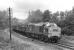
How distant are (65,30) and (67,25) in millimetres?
3407

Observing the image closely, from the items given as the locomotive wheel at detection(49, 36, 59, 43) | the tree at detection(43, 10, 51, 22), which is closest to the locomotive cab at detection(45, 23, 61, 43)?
the locomotive wheel at detection(49, 36, 59, 43)

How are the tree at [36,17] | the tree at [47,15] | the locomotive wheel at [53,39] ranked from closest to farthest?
1. the locomotive wheel at [53,39]
2. the tree at [47,15]
3. the tree at [36,17]

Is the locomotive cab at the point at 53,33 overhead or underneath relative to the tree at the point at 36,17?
underneath

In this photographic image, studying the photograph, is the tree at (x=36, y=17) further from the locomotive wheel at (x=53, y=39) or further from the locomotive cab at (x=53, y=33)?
the locomotive wheel at (x=53, y=39)

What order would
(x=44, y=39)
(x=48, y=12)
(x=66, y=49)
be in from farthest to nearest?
(x=48, y=12)
(x=44, y=39)
(x=66, y=49)

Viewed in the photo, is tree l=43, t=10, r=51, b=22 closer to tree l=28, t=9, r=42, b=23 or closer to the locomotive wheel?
tree l=28, t=9, r=42, b=23

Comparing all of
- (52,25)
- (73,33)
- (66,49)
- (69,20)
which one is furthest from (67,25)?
(66,49)

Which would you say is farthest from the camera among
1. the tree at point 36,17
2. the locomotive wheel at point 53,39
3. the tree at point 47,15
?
the tree at point 36,17

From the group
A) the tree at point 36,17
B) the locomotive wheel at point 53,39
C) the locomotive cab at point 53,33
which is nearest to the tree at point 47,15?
the tree at point 36,17

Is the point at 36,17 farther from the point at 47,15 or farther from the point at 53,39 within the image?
the point at 53,39

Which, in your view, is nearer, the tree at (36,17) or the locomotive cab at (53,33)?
the locomotive cab at (53,33)

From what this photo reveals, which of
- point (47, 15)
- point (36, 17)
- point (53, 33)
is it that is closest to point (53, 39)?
point (53, 33)

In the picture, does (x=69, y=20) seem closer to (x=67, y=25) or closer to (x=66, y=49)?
(x=67, y=25)

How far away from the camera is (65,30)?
3516 cm
